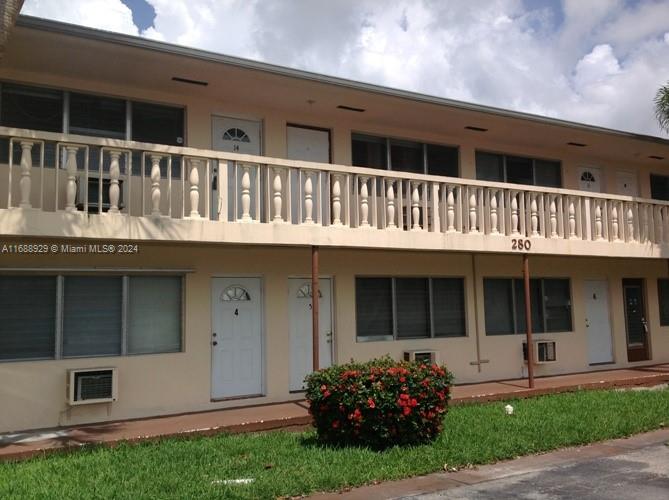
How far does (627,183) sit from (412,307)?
23.0 ft

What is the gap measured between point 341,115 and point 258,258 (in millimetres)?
2941

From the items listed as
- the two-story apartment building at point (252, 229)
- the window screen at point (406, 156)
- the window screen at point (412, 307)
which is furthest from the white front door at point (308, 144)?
the window screen at point (412, 307)

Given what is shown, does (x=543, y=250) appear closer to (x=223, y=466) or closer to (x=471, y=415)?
(x=471, y=415)

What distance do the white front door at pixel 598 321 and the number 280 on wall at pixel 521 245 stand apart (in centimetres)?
360

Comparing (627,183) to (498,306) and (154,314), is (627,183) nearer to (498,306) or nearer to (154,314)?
(498,306)

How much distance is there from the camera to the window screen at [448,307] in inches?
463

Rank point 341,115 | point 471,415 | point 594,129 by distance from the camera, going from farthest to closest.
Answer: point 594,129, point 341,115, point 471,415

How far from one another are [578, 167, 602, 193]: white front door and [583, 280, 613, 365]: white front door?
214cm

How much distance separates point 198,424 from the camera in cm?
822

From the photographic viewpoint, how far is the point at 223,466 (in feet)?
20.4

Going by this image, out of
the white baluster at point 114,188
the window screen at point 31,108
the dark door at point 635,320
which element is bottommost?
the dark door at point 635,320

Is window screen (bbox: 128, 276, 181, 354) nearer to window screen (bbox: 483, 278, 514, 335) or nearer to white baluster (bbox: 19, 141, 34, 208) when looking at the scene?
white baluster (bbox: 19, 141, 34, 208)

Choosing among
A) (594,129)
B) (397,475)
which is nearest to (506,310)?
(594,129)

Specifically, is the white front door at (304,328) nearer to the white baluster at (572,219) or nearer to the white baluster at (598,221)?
the white baluster at (572,219)
